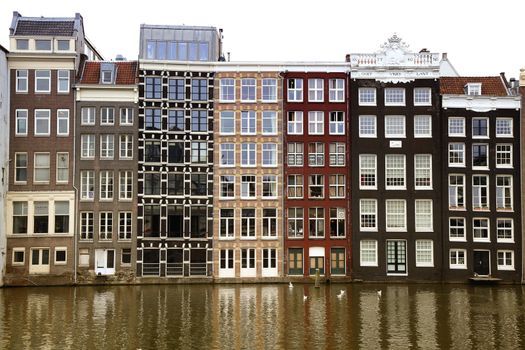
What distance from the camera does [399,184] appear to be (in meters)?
63.0

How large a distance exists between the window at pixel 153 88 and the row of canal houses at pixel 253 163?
132 millimetres

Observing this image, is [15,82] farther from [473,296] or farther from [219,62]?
[473,296]

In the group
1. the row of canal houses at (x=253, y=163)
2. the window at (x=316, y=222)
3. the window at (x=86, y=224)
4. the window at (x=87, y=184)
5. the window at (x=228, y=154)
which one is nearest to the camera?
the window at (x=86, y=224)

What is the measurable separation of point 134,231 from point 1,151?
1363 centimetres

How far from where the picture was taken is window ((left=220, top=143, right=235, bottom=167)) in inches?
2488

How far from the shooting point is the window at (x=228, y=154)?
63188mm

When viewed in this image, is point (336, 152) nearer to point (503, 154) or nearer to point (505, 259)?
point (503, 154)

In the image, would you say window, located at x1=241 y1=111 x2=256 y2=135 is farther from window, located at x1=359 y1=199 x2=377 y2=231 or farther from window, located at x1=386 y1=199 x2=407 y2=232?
window, located at x1=386 y1=199 x2=407 y2=232

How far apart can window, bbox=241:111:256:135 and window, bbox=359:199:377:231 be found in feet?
40.6

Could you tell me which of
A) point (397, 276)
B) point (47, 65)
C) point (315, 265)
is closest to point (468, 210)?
point (397, 276)

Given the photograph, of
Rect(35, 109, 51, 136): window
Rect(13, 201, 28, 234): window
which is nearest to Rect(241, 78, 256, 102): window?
Rect(35, 109, 51, 136): window

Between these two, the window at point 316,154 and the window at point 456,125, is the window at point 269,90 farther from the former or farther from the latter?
the window at point 456,125

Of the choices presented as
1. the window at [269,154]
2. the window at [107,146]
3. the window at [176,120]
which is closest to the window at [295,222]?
the window at [269,154]

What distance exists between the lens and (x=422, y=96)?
208 feet
